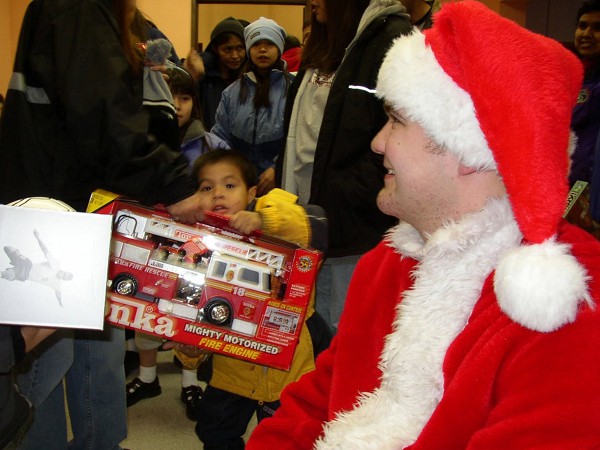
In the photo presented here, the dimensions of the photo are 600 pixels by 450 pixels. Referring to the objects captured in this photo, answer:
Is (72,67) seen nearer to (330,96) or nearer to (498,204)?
(330,96)

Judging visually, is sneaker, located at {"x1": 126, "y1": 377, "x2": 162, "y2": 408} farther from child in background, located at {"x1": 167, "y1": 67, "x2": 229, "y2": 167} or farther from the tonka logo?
the tonka logo

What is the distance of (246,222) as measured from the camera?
1.68m

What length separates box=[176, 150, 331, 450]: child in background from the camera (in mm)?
1750

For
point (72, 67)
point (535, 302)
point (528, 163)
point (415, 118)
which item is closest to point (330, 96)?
point (72, 67)

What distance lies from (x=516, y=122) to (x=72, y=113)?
1095 mm

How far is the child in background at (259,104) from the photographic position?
2898 mm

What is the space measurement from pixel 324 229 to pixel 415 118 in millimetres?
804

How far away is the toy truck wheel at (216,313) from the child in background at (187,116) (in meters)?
1.05

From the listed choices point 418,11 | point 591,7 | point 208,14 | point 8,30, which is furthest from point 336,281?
point 8,30

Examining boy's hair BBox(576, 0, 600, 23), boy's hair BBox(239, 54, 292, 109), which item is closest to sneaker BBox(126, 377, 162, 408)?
boy's hair BBox(239, 54, 292, 109)

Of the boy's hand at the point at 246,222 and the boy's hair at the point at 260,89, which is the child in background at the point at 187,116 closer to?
the boy's hair at the point at 260,89

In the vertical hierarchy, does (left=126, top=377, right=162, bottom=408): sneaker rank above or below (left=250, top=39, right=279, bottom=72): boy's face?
below

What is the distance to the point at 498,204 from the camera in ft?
3.23

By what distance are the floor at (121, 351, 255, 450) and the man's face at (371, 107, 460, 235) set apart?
1648mm
